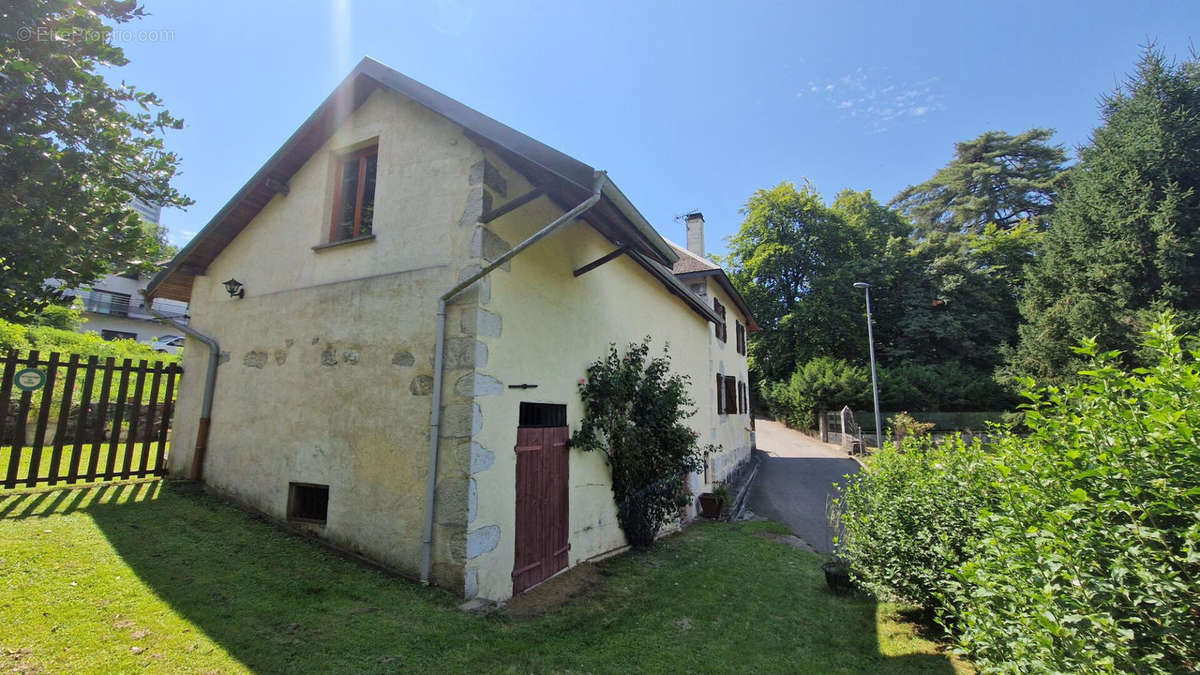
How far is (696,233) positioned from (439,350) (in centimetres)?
1604

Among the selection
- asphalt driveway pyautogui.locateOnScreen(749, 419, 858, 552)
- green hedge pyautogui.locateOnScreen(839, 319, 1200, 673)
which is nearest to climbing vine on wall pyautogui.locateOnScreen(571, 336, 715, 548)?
asphalt driveway pyautogui.locateOnScreen(749, 419, 858, 552)

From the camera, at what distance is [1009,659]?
2.86 m

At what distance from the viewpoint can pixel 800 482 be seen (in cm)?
1598

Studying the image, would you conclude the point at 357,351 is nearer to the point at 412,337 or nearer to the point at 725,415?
the point at 412,337

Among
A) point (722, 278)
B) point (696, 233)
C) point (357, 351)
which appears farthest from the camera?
point (696, 233)

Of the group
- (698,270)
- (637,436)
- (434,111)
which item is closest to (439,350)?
(434,111)

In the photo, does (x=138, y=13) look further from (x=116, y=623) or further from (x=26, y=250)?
(x=116, y=623)

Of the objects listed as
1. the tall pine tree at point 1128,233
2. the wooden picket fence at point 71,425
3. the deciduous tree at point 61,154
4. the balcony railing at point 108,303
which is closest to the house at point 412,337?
the wooden picket fence at point 71,425

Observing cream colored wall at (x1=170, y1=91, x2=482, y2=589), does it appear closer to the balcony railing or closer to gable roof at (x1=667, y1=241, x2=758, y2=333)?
gable roof at (x1=667, y1=241, x2=758, y2=333)

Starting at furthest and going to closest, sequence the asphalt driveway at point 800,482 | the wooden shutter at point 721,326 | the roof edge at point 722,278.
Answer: the wooden shutter at point 721,326 → the roof edge at point 722,278 → the asphalt driveway at point 800,482

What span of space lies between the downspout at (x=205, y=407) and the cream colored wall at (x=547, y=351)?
5.03 metres

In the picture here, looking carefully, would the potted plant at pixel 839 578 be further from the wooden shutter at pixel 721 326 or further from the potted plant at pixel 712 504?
the wooden shutter at pixel 721 326

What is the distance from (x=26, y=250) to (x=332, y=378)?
2.94m

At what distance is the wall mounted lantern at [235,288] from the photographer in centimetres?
712
